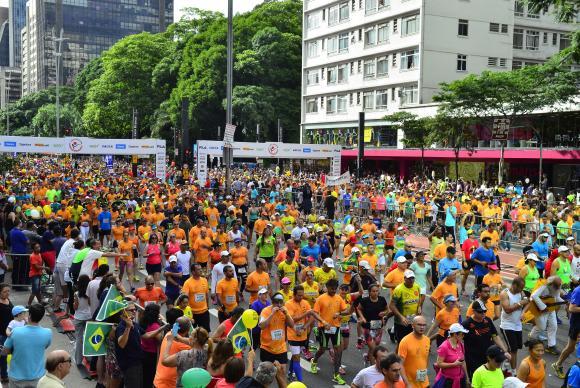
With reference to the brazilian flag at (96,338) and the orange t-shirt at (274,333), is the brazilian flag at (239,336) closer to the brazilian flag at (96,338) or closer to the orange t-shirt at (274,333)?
the orange t-shirt at (274,333)

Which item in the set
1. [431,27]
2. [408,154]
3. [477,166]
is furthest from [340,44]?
[477,166]

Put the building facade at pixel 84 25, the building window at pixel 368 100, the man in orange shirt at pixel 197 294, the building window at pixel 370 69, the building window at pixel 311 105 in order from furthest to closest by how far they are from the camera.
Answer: the building facade at pixel 84 25
the building window at pixel 311 105
the building window at pixel 368 100
the building window at pixel 370 69
the man in orange shirt at pixel 197 294

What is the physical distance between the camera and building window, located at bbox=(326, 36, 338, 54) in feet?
199

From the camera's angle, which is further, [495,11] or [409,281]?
[495,11]

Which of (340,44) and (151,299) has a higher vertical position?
(340,44)

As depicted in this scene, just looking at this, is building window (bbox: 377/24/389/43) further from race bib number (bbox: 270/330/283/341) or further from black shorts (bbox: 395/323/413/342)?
race bib number (bbox: 270/330/283/341)

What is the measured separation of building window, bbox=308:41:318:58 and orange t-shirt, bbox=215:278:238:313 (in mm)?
55289

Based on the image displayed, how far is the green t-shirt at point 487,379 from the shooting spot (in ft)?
21.6

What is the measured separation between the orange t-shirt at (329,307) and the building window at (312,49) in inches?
2200

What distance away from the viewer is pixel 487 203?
21.5 metres

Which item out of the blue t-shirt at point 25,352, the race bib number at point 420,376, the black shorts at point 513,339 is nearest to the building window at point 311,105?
the black shorts at point 513,339

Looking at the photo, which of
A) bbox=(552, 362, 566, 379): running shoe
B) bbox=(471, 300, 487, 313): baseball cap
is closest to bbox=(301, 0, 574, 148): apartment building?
bbox=(552, 362, 566, 379): running shoe

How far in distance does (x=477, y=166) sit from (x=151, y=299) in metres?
38.4

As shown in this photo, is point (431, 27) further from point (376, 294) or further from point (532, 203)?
point (376, 294)
